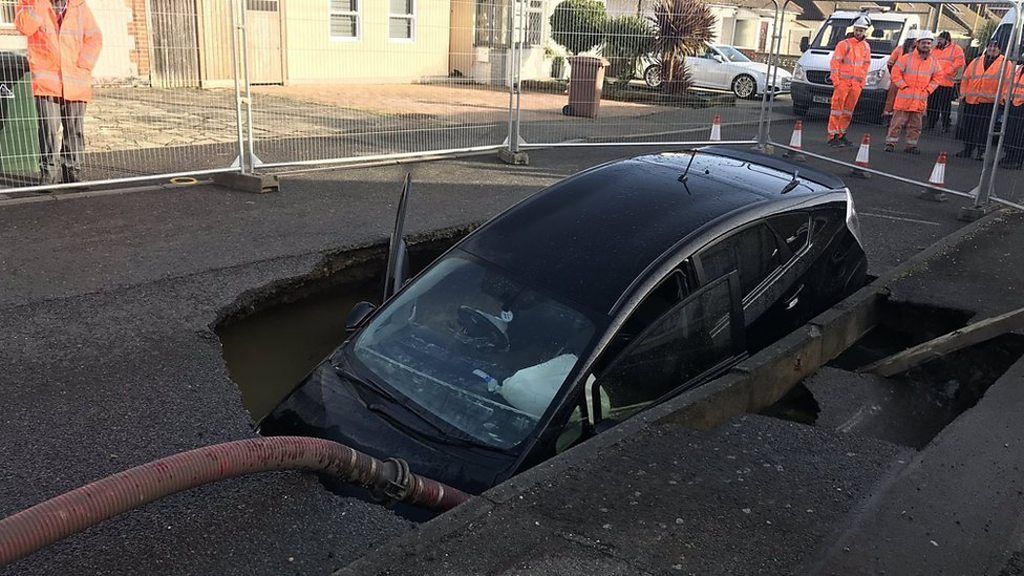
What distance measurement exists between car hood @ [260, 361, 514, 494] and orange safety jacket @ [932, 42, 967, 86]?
37.9 ft

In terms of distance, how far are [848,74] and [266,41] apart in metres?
11.7

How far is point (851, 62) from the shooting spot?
12094mm

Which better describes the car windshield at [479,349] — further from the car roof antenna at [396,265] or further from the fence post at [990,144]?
the fence post at [990,144]

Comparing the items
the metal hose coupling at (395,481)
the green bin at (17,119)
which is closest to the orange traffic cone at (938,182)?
the metal hose coupling at (395,481)

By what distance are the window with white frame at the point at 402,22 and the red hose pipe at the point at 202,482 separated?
17749 mm

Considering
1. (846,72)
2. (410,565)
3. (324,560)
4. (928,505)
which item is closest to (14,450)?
(324,560)

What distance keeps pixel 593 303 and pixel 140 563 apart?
206 cm

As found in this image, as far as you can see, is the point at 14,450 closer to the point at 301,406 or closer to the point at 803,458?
the point at 301,406

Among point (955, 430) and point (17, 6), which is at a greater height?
point (17, 6)

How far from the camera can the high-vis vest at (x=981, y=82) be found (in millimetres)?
12297

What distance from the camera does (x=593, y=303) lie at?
3.63m

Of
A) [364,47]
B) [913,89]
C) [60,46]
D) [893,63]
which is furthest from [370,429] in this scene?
[364,47]

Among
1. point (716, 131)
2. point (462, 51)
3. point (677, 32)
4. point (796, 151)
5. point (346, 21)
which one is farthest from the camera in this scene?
point (677, 32)

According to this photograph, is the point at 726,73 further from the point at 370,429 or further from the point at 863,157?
the point at 370,429
